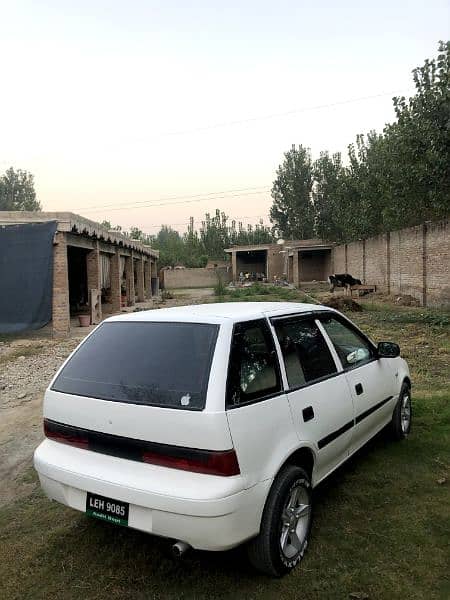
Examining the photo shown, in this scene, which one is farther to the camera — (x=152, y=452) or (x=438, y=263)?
(x=438, y=263)

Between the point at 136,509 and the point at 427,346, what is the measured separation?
8.79 meters

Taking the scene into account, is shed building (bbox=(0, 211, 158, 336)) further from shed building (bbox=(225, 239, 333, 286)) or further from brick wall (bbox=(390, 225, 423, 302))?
shed building (bbox=(225, 239, 333, 286))

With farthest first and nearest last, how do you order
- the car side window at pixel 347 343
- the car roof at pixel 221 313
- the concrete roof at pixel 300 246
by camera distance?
the concrete roof at pixel 300 246 → the car side window at pixel 347 343 → the car roof at pixel 221 313

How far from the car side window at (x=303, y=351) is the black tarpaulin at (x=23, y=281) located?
10.8 m

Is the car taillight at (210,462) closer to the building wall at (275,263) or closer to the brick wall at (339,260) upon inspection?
the brick wall at (339,260)

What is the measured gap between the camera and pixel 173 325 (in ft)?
9.55

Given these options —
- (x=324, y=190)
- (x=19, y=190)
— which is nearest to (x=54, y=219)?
(x=324, y=190)

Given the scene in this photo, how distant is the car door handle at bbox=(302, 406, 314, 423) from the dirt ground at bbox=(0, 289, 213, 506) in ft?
8.07

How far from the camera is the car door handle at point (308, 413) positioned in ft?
9.46

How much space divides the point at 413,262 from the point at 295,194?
124 ft

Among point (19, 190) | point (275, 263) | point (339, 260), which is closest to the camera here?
point (339, 260)

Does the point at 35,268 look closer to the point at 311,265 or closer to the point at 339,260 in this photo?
the point at 339,260

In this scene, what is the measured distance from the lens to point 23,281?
12.9m

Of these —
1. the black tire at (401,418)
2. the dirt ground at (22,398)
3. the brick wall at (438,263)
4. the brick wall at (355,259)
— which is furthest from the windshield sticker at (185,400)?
the brick wall at (355,259)
